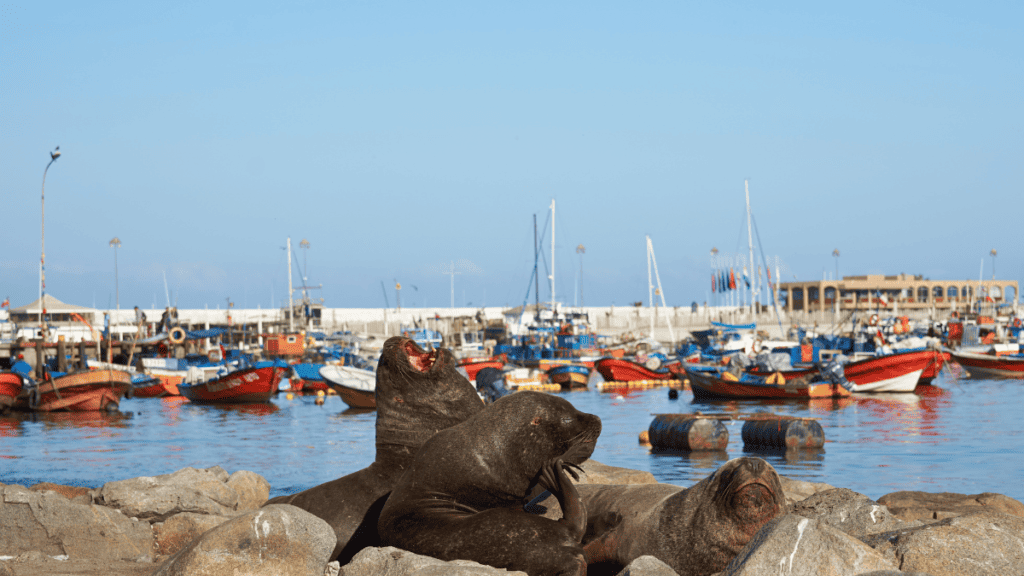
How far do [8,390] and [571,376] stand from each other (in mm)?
26008

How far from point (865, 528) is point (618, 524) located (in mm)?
2089

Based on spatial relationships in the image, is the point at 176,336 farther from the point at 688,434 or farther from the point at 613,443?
the point at 688,434

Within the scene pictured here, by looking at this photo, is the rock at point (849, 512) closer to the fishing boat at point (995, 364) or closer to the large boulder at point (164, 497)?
the large boulder at point (164, 497)

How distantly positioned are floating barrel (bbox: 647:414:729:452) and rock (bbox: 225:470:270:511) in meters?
11.8

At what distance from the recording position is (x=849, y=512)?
309 inches

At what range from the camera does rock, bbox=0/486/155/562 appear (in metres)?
8.41

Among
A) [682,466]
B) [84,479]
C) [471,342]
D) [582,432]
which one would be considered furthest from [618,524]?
[471,342]

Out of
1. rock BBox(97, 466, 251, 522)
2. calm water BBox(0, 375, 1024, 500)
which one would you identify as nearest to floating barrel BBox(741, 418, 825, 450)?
calm water BBox(0, 375, 1024, 500)

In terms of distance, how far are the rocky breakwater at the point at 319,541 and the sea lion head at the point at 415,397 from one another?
120 cm

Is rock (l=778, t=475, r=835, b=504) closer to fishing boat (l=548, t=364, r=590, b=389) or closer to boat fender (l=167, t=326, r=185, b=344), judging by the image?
fishing boat (l=548, t=364, r=590, b=389)

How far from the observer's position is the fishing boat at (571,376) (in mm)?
51000

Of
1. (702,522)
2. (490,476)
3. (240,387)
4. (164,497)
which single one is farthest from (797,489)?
(240,387)

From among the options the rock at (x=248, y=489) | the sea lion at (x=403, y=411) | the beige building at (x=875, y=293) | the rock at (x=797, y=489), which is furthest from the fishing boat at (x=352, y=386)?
the beige building at (x=875, y=293)

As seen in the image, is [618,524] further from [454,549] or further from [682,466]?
[682,466]
